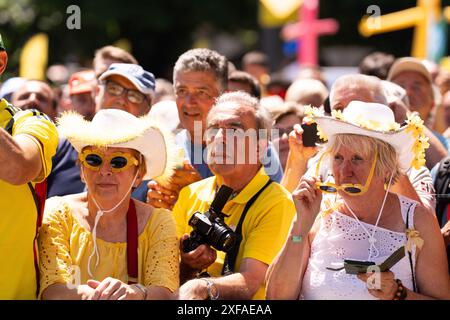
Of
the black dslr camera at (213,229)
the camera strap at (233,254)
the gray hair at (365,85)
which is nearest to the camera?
the black dslr camera at (213,229)

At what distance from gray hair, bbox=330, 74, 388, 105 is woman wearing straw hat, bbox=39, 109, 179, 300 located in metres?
1.36

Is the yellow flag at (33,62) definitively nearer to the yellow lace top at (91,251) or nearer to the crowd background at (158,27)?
the crowd background at (158,27)

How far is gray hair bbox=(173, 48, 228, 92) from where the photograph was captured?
19.4 feet

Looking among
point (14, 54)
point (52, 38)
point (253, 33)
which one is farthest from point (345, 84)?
point (253, 33)

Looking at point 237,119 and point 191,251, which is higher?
point 237,119

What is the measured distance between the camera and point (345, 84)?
5438mm

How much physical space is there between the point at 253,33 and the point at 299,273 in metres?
19.4

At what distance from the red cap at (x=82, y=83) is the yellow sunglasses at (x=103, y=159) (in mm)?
2676

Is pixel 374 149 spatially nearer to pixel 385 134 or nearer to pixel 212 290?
pixel 385 134

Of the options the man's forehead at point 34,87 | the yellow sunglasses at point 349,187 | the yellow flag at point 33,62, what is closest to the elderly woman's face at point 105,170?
the yellow sunglasses at point 349,187

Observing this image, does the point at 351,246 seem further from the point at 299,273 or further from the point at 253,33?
the point at 253,33

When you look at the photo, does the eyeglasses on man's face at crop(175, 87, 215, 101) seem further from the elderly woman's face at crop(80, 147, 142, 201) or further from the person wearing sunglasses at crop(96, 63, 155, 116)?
the elderly woman's face at crop(80, 147, 142, 201)

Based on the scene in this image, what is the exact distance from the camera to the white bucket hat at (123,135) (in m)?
4.40
